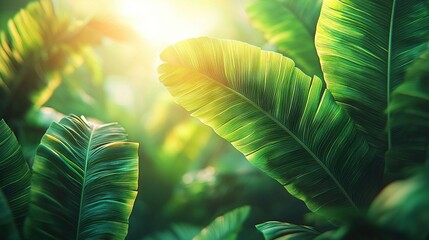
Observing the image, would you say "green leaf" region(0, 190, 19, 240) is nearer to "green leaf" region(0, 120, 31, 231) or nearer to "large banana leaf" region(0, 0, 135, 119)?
"green leaf" region(0, 120, 31, 231)

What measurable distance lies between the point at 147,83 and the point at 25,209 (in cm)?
318

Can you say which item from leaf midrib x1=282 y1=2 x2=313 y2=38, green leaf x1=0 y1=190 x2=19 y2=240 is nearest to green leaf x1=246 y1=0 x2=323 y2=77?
leaf midrib x1=282 y1=2 x2=313 y2=38

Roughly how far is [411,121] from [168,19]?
3216mm

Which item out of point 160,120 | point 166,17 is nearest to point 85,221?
point 160,120

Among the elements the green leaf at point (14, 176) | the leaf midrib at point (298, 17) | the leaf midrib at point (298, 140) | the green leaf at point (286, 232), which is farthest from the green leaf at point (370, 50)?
the green leaf at point (14, 176)

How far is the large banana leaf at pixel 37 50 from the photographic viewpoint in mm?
2117

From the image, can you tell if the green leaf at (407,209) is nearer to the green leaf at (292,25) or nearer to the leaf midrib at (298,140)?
the leaf midrib at (298,140)

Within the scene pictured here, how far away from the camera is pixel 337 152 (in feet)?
4.25

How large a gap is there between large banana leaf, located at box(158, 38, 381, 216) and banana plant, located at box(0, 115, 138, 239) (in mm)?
309

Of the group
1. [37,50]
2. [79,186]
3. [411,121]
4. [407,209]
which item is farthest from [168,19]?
[407,209]

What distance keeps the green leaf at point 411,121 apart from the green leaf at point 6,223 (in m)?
1.15

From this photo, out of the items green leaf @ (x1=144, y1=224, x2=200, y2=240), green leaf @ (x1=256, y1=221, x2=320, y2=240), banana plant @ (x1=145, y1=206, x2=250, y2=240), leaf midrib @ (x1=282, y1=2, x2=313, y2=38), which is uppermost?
leaf midrib @ (x1=282, y1=2, x2=313, y2=38)

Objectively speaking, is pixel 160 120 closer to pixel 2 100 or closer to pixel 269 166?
pixel 2 100

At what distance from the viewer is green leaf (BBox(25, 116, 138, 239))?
128 centimetres
